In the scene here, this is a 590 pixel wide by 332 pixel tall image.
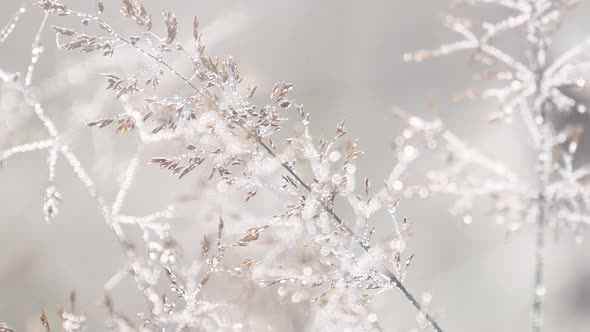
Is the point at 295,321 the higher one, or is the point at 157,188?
the point at 157,188

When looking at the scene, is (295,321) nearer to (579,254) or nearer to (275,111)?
(275,111)

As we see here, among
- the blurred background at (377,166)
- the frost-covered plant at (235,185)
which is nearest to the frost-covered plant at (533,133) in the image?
the frost-covered plant at (235,185)

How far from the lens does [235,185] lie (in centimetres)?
93

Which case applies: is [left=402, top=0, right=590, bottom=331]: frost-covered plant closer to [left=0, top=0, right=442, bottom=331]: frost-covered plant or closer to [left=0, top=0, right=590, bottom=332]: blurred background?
[left=0, top=0, right=442, bottom=331]: frost-covered plant

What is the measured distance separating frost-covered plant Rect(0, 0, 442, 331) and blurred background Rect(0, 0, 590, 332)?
2.78 m

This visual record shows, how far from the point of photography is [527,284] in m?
4.53

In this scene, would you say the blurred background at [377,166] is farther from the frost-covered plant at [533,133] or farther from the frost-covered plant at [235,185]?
the frost-covered plant at [235,185]

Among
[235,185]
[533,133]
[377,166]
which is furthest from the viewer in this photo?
[377,166]

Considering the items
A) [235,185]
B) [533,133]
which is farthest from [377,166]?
[235,185]

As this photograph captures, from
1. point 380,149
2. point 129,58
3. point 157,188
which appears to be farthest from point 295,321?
point 380,149

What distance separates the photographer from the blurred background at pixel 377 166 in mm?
3898

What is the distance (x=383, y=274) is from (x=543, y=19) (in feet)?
2.17

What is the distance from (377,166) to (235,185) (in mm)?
3453

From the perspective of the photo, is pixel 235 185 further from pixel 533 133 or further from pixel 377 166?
pixel 377 166
